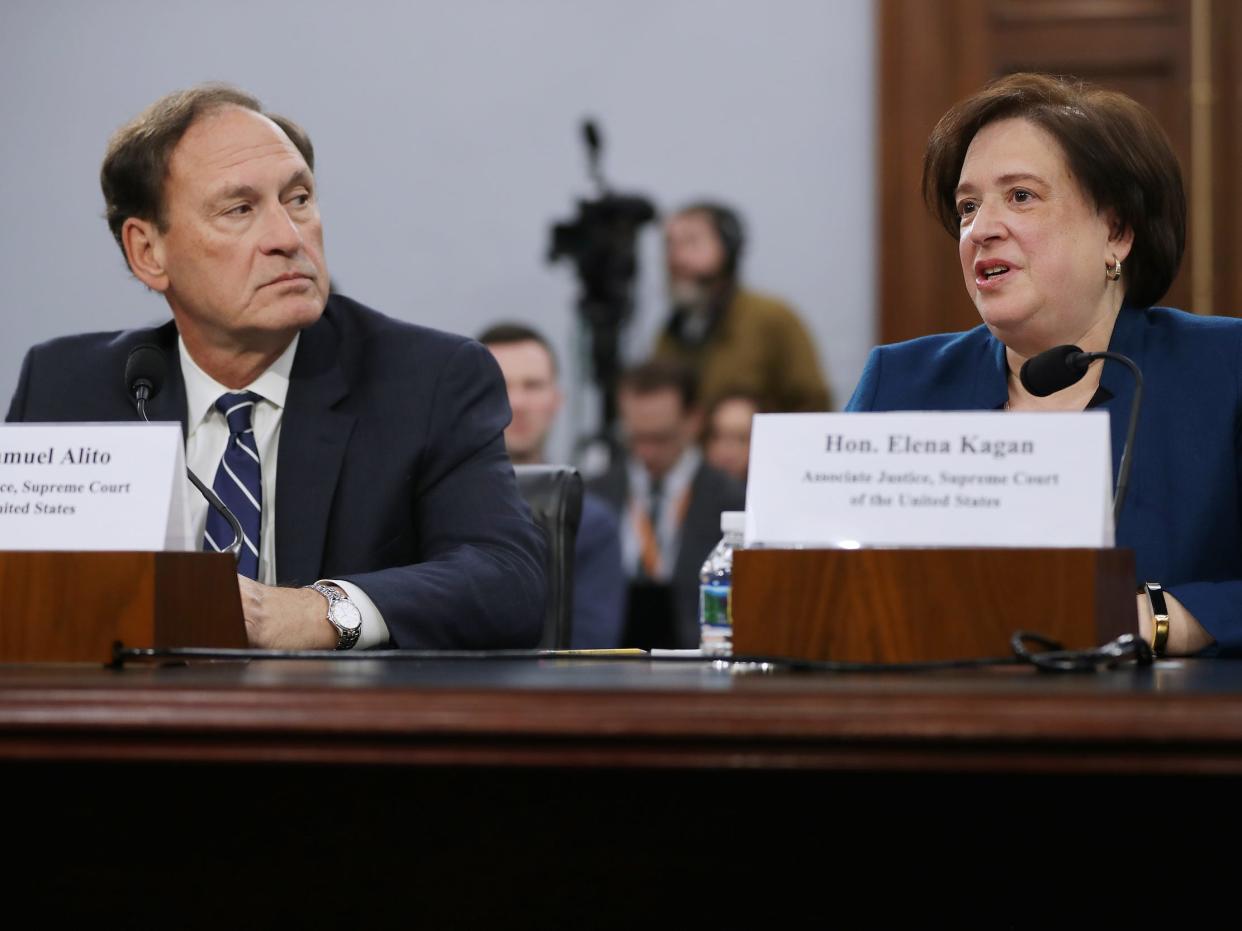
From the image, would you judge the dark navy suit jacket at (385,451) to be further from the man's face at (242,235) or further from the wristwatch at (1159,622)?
the wristwatch at (1159,622)

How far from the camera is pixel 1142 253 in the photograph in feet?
6.50

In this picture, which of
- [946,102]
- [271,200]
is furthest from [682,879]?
[946,102]

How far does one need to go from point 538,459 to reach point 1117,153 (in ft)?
8.25

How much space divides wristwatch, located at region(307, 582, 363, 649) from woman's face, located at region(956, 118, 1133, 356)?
2.74ft

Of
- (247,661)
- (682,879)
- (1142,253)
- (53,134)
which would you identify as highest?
(53,134)

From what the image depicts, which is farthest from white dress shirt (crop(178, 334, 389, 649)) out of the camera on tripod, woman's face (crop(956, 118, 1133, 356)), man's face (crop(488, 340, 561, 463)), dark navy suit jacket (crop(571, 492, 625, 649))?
the camera on tripod

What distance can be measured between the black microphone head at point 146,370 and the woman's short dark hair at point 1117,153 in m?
1.06

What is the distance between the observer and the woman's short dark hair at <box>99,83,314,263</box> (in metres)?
2.03

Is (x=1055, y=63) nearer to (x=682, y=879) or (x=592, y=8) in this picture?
(x=592, y=8)

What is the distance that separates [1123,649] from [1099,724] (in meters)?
0.25

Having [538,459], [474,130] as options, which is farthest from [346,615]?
[474,130]

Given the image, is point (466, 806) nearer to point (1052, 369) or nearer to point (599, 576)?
point (1052, 369)

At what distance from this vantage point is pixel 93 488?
49.3 inches

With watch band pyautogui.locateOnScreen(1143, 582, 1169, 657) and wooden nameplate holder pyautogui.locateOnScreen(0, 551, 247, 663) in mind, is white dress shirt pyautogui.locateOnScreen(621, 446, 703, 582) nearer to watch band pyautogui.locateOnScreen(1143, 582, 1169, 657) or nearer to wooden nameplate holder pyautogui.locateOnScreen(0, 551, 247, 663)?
watch band pyautogui.locateOnScreen(1143, 582, 1169, 657)
